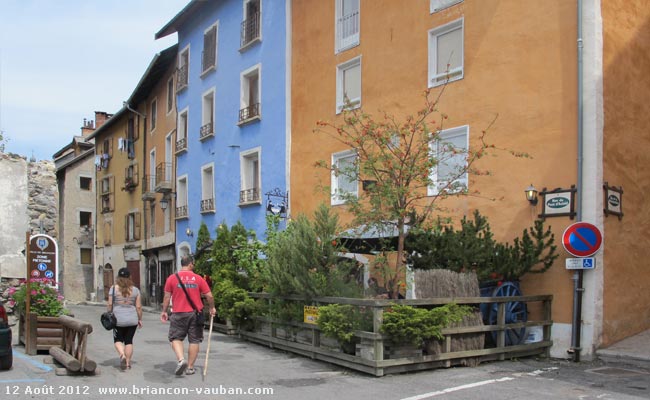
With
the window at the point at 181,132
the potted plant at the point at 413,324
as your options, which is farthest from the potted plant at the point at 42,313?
the window at the point at 181,132

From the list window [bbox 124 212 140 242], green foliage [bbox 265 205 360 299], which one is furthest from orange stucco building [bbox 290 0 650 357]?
window [bbox 124 212 140 242]

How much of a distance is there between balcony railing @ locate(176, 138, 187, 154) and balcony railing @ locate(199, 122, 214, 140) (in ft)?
6.03

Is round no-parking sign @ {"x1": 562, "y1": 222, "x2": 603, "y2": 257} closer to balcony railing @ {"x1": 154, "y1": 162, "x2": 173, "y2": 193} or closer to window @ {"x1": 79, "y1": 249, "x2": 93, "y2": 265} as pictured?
balcony railing @ {"x1": 154, "y1": 162, "x2": 173, "y2": 193}

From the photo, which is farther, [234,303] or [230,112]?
[230,112]

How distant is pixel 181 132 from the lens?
2630 cm

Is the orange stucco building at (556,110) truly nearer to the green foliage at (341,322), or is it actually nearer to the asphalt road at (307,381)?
the asphalt road at (307,381)

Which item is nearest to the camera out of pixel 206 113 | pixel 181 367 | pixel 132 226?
pixel 181 367

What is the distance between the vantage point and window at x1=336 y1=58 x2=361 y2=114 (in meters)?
16.2

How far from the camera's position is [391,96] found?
1501cm

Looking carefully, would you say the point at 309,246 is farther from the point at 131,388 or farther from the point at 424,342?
the point at 131,388

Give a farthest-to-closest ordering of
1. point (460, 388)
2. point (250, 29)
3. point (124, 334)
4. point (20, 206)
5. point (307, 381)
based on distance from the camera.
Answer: point (250, 29) < point (20, 206) < point (124, 334) < point (307, 381) < point (460, 388)

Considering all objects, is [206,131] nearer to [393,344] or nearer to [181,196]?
[181,196]

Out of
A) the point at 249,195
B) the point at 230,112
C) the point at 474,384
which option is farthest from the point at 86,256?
the point at 474,384

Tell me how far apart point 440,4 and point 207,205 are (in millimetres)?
12034
